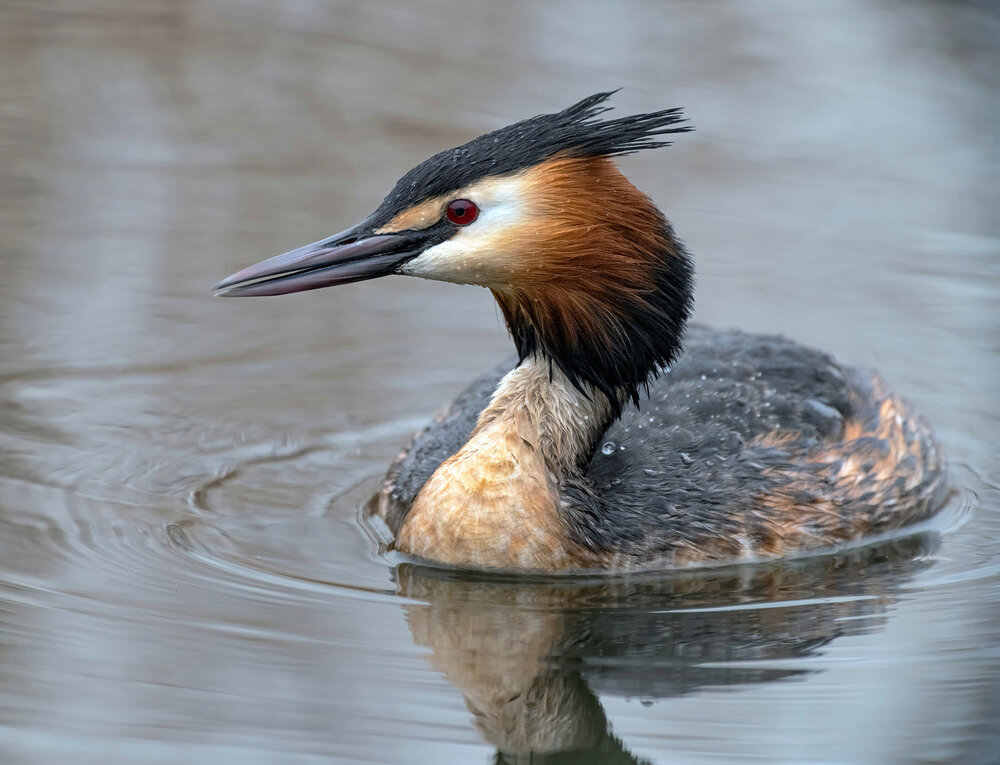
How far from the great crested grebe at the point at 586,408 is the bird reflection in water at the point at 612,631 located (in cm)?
12

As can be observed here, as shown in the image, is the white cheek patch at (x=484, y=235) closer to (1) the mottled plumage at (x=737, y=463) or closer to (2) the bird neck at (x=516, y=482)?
(2) the bird neck at (x=516, y=482)

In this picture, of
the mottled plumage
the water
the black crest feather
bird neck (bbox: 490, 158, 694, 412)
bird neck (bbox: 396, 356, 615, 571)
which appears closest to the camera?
the water

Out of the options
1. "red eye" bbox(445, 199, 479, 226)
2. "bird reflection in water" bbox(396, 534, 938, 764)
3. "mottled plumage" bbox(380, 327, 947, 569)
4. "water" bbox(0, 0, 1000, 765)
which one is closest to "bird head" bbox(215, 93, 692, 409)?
"red eye" bbox(445, 199, 479, 226)

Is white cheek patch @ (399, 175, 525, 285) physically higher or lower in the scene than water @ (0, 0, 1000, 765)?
higher

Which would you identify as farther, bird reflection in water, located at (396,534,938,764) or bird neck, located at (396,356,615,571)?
bird neck, located at (396,356,615,571)

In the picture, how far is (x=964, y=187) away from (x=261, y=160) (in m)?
4.53

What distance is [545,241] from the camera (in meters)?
5.69

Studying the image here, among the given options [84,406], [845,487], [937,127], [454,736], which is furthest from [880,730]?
[937,127]

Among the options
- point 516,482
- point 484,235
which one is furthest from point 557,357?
point 484,235

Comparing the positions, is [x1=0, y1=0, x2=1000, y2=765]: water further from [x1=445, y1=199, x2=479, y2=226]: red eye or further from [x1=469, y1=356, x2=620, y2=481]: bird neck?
[x1=445, y1=199, x2=479, y2=226]: red eye

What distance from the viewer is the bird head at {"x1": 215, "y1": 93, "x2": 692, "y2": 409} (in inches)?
221

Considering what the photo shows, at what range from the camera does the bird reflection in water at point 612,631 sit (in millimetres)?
4887

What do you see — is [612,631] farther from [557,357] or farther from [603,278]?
[603,278]

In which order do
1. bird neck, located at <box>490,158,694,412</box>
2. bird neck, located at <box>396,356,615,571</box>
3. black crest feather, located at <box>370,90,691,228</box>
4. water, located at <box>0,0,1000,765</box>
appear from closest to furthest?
water, located at <box>0,0,1000,765</box>, black crest feather, located at <box>370,90,691,228</box>, bird neck, located at <box>490,158,694,412</box>, bird neck, located at <box>396,356,615,571</box>
